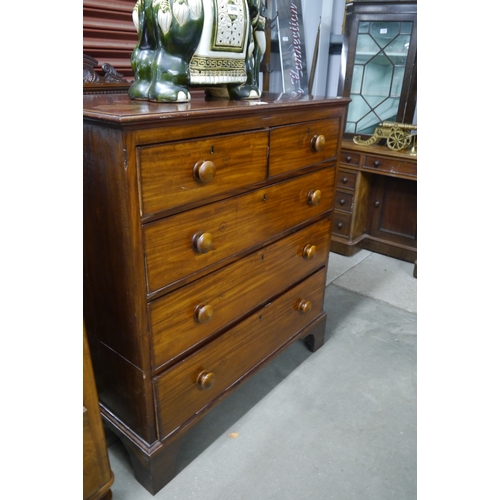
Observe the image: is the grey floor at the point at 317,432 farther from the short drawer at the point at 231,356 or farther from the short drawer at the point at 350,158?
the short drawer at the point at 350,158

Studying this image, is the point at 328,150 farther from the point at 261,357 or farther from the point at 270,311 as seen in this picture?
the point at 261,357

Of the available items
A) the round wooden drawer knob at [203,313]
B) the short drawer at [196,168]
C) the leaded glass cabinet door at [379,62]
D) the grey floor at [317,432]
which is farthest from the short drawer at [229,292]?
the leaded glass cabinet door at [379,62]

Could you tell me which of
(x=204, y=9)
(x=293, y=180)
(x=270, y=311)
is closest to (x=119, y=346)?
(x=270, y=311)

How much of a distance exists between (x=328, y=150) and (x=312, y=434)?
106 cm

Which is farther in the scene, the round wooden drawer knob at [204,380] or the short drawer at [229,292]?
the round wooden drawer knob at [204,380]

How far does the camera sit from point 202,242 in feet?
3.75

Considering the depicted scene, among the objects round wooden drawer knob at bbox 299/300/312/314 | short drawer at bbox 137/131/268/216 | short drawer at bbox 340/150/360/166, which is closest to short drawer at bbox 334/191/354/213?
short drawer at bbox 340/150/360/166

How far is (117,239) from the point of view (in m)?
1.04

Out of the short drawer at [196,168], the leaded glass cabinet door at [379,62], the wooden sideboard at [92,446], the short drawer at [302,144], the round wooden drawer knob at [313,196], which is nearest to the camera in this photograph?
the short drawer at [196,168]

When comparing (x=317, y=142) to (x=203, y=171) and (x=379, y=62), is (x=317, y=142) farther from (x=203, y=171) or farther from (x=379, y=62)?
(x=379, y=62)

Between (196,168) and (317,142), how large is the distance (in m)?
0.59

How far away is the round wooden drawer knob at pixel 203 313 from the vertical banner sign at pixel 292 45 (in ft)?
7.97

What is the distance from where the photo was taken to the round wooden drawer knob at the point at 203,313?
1.24 metres

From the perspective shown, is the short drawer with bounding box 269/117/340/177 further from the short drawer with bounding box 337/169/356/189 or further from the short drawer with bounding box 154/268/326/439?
the short drawer with bounding box 337/169/356/189
